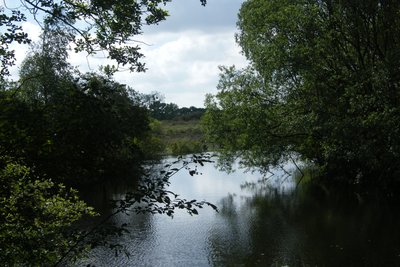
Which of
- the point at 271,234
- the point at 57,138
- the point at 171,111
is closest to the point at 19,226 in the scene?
the point at 57,138

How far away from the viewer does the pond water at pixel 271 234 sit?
43.4 ft

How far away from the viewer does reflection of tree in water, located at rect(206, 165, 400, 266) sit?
13031mm

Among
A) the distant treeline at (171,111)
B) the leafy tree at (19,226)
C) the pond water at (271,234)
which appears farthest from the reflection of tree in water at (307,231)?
the distant treeline at (171,111)

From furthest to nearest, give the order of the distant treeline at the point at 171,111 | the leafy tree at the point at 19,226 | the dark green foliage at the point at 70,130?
the distant treeline at the point at 171,111 < the leafy tree at the point at 19,226 < the dark green foliage at the point at 70,130

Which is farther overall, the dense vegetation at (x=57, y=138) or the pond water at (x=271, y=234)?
the pond water at (x=271, y=234)

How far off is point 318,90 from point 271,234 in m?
9.10

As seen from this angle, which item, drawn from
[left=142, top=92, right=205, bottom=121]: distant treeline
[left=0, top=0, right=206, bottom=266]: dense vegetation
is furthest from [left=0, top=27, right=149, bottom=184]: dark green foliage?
[left=142, top=92, right=205, bottom=121]: distant treeline

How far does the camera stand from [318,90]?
883 inches

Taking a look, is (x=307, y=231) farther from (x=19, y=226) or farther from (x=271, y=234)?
(x=19, y=226)

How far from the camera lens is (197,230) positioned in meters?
17.7

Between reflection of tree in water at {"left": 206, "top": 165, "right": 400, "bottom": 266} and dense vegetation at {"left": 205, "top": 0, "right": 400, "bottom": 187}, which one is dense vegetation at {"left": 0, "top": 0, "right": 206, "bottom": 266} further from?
dense vegetation at {"left": 205, "top": 0, "right": 400, "bottom": 187}

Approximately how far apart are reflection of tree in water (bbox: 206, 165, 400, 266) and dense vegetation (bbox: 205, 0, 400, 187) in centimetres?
240

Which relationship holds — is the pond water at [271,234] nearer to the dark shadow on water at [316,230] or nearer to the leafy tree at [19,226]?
the dark shadow on water at [316,230]

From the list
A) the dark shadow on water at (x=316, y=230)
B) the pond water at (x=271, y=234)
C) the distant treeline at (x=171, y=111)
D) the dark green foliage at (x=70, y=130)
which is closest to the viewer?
the dark green foliage at (x=70, y=130)
